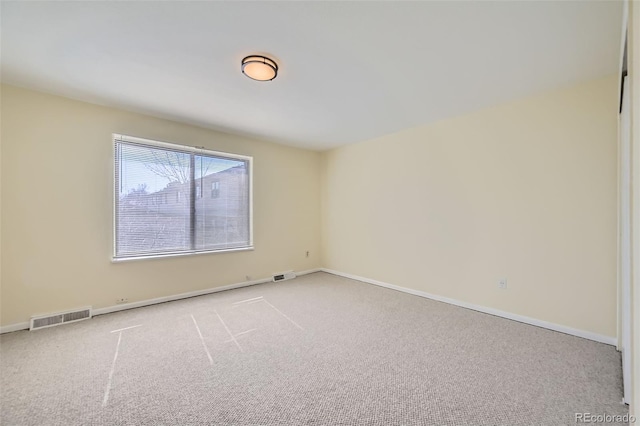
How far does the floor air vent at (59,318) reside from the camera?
8.79 feet

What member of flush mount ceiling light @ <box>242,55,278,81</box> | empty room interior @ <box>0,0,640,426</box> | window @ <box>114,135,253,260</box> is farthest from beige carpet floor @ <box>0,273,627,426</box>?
flush mount ceiling light @ <box>242,55,278,81</box>

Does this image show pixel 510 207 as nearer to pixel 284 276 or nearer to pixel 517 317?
pixel 517 317

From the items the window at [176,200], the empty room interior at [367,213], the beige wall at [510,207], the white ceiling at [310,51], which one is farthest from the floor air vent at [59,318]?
the beige wall at [510,207]

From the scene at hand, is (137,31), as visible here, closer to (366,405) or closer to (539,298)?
(366,405)

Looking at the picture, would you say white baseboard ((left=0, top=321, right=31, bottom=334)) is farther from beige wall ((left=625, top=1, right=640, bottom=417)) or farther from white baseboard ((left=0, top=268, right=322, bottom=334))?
beige wall ((left=625, top=1, right=640, bottom=417))

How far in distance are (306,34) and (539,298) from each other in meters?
3.41

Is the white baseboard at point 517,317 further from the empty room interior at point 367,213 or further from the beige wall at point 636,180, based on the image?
the beige wall at point 636,180

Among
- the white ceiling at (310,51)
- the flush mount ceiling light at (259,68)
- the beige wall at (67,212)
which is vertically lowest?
the beige wall at (67,212)

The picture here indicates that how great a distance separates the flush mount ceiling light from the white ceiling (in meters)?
0.07

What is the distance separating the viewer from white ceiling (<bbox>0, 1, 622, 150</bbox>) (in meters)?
1.67

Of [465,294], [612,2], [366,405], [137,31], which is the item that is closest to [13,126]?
[137,31]

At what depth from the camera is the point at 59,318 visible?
9.14 feet

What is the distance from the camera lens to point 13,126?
262 cm

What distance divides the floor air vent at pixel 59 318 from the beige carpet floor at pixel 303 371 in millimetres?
108
